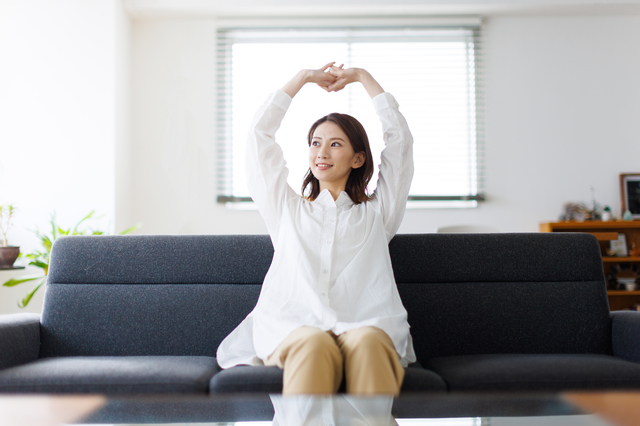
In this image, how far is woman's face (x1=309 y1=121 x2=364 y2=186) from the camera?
5.29ft

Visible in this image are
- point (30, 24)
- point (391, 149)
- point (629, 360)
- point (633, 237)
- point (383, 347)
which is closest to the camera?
point (383, 347)

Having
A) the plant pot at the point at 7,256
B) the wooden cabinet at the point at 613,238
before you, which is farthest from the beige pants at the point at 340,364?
the wooden cabinet at the point at 613,238

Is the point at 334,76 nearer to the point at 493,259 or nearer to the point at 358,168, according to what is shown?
the point at 358,168

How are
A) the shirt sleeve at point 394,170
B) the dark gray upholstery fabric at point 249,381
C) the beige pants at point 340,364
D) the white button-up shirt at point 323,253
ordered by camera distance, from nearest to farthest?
the beige pants at point 340,364 < the dark gray upholstery fabric at point 249,381 < the white button-up shirt at point 323,253 < the shirt sleeve at point 394,170

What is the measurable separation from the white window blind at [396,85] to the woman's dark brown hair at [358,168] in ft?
7.32

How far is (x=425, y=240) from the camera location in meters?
1.72

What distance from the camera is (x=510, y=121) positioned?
12.9ft

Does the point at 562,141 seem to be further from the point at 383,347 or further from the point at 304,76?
the point at 383,347

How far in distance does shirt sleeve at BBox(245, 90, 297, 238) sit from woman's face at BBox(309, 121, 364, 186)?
0.39ft

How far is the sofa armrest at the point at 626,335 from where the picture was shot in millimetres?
1487

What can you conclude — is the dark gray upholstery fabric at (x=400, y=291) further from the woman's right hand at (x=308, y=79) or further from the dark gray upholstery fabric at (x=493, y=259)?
the woman's right hand at (x=308, y=79)

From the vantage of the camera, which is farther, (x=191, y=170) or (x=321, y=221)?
(x=191, y=170)

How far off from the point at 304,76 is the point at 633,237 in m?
3.44

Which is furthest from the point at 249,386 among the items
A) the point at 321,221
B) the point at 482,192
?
the point at 482,192
